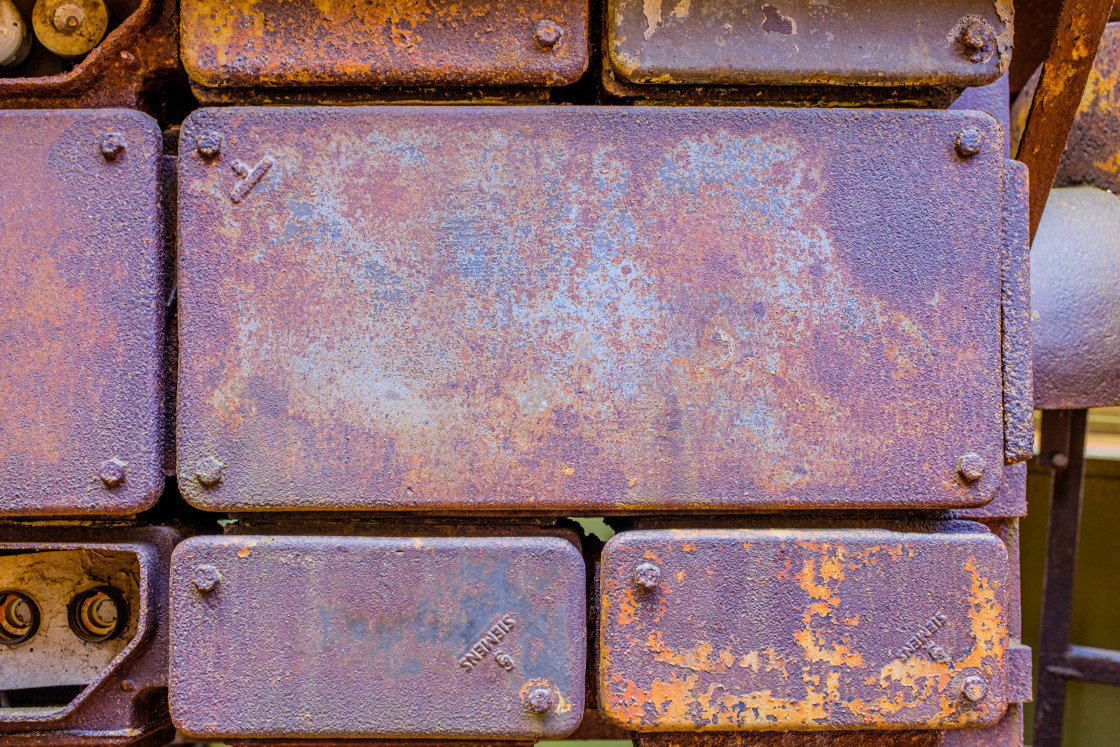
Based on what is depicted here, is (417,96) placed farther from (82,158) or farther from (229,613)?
(229,613)

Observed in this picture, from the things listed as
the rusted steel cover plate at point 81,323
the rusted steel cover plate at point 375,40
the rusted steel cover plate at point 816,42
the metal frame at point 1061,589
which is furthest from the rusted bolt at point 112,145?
the metal frame at point 1061,589

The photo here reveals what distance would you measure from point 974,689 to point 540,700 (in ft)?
1.59

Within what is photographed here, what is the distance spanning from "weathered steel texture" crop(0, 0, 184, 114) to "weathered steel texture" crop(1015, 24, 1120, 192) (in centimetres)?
123

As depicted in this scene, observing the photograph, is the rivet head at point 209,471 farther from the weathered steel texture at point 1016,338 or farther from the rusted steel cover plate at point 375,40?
the weathered steel texture at point 1016,338

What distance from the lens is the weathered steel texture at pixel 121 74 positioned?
84 cm

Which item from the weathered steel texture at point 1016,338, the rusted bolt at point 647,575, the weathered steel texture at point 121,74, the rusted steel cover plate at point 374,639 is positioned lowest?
the rusted steel cover plate at point 374,639

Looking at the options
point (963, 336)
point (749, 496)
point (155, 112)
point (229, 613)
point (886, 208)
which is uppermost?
point (155, 112)

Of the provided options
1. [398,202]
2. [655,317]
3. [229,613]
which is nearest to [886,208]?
[655,317]

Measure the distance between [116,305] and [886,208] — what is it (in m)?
0.88

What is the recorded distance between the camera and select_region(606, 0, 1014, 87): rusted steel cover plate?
795 millimetres

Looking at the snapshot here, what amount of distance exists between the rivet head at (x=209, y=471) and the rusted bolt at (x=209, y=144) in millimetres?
340

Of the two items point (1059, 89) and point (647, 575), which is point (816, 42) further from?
point (647, 575)

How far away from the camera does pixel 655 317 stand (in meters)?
0.79

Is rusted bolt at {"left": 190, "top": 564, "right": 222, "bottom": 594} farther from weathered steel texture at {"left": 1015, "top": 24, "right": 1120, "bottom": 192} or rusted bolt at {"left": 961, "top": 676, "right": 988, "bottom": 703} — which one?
weathered steel texture at {"left": 1015, "top": 24, "right": 1120, "bottom": 192}
